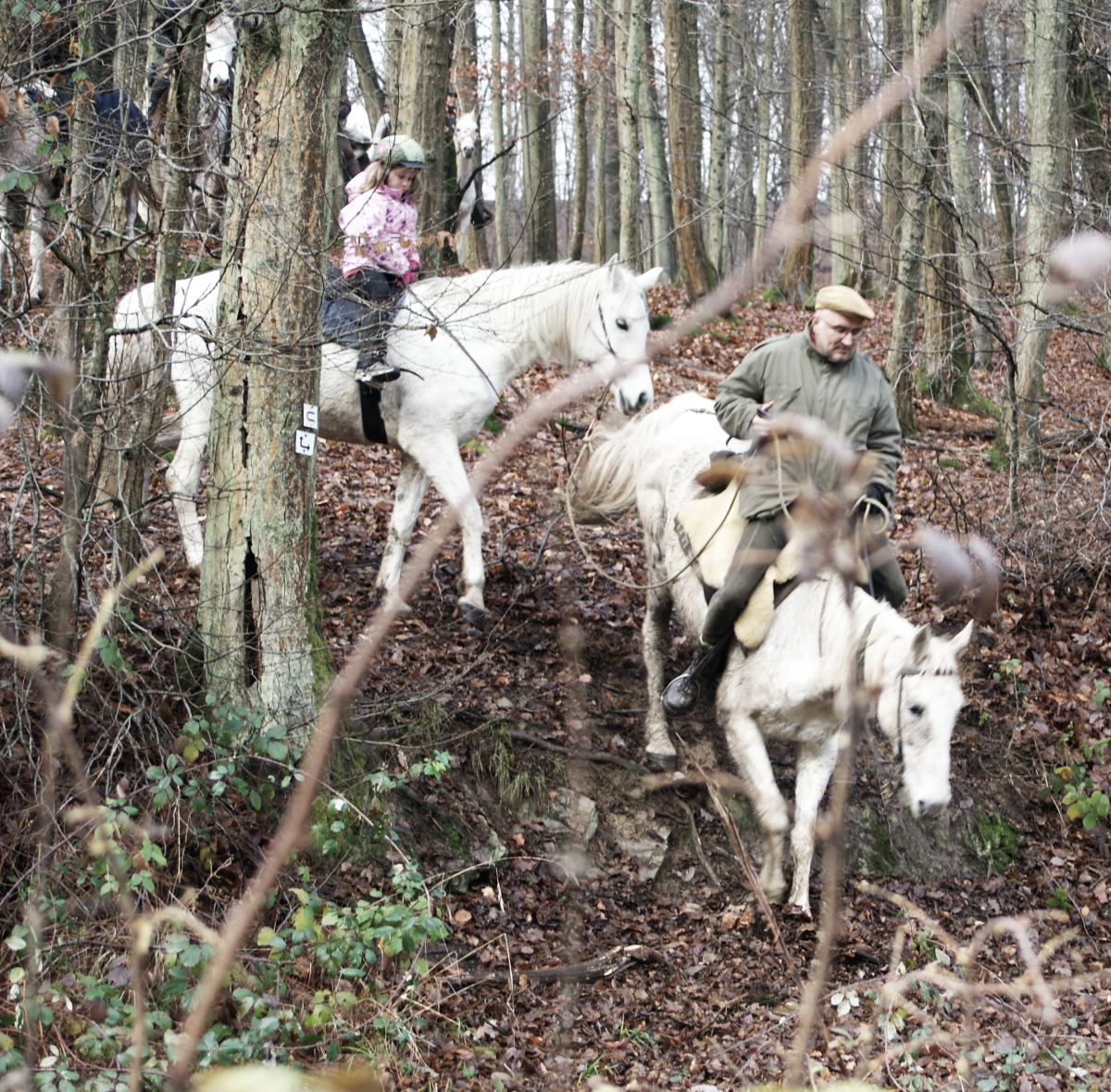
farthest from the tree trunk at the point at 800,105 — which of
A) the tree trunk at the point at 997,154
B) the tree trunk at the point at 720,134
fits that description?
the tree trunk at the point at 997,154

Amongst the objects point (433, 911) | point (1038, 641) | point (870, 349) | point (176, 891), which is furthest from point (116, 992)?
point (870, 349)

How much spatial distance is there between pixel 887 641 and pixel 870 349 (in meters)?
11.9

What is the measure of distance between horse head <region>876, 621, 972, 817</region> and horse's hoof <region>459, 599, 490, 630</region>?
2.90m

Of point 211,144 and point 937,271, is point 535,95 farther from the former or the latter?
point 211,144

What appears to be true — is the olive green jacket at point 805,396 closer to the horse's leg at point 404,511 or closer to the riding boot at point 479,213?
the horse's leg at point 404,511

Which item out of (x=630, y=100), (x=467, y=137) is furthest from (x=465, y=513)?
(x=467, y=137)

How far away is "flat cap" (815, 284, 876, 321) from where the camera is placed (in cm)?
633

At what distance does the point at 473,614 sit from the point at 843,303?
3.04m

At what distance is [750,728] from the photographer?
6777 millimetres

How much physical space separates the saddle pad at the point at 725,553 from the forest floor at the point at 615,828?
85 centimetres

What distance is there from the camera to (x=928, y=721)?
19.1 ft

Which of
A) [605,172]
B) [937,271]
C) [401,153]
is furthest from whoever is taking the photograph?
[605,172]

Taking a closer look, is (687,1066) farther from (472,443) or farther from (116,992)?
(472,443)

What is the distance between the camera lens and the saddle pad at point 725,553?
6562 mm
